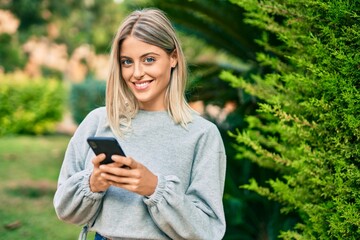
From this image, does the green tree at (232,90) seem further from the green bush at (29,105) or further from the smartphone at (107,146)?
the green bush at (29,105)

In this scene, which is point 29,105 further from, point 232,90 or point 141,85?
point 141,85

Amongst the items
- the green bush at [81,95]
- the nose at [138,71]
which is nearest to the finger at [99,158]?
the nose at [138,71]

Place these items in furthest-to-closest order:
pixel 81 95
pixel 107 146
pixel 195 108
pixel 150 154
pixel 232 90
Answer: pixel 81 95
pixel 195 108
pixel 232 90
pixel 150 154
pixel 107 146

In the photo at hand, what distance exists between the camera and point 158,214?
6.93 feet

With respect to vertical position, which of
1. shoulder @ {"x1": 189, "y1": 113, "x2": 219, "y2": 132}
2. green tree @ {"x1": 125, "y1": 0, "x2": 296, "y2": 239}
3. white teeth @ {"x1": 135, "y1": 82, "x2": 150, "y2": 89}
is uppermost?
white teeth @ {"x1": 135, "y1": 82, "x2": 150, "y2": 89}

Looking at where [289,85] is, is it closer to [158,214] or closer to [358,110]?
[358,110]

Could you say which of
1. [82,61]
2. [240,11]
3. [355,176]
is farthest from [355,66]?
[82,61]

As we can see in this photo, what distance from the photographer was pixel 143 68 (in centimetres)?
233

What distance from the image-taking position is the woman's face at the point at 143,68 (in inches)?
91.7

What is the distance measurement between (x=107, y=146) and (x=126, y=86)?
1.86 feet

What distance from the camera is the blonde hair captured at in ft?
7.72

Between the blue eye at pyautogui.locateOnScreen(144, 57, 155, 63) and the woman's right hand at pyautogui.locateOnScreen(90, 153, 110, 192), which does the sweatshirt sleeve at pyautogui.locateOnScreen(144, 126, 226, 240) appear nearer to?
the woman's right hand at pyautogui.locateOnScreen(90, 153, 110, 192)

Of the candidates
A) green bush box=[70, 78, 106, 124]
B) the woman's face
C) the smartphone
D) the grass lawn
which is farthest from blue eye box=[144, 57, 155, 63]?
green bush box=[70, 78, 106, 124]

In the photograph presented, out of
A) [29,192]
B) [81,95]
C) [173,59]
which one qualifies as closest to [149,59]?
[173,59]
